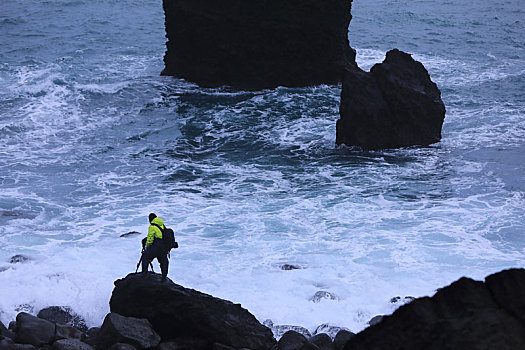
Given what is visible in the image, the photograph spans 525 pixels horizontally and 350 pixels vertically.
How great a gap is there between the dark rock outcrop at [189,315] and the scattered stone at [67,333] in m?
0.72

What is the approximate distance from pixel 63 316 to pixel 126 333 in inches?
92.8

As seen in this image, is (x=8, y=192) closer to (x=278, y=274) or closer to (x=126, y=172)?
(x=126, y=172)

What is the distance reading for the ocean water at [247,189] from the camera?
13.4 m

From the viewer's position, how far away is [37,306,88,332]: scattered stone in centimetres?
1180

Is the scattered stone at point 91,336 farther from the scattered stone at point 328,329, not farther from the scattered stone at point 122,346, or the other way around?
the scattered stone at point 328,329

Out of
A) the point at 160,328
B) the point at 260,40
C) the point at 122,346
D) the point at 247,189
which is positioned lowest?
the point at 247,189

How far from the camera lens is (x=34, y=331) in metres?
10.3

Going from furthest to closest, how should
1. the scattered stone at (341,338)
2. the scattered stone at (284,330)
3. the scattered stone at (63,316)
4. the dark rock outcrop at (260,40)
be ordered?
the dark rock outcrop at (260,40) → the scattered stone at (63,316) → the scattered stone at (284,330) → the scattered stone at (341,338)

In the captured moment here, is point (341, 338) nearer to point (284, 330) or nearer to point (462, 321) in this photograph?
point (284, 330)

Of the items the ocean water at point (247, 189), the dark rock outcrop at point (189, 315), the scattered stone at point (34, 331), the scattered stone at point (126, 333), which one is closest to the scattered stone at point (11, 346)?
the scattered stone at point (34, 331)

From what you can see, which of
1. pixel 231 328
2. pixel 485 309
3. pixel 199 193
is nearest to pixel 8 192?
pixel 199 193

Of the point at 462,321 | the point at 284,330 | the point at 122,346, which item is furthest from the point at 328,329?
the point at 462,321

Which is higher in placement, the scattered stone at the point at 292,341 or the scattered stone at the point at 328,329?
the scattered stone at the point at 292,341

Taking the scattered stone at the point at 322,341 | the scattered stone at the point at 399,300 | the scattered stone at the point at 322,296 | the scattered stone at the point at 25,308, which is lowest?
the scattered stone at the point at 25,308
